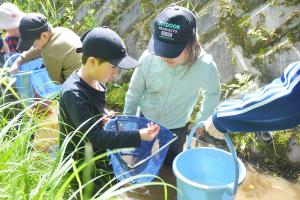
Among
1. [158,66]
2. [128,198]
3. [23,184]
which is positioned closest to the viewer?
[23,184]

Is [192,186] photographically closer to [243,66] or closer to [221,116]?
[221,116]

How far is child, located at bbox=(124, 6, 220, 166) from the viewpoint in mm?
2510

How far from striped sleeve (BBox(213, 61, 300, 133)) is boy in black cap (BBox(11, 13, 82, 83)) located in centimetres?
173

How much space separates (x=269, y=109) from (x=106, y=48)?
994mm

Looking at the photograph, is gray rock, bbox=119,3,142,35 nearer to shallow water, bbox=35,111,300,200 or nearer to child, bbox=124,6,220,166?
Answer: shallow water, bbox=35,111,300,200

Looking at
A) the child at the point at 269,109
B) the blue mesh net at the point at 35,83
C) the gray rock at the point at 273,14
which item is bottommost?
the blue mesh net at the point at 35,83

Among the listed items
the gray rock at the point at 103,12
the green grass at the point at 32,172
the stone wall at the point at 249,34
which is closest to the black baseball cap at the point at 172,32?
the green grass at the point at 32,172

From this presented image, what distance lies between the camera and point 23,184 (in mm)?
1719

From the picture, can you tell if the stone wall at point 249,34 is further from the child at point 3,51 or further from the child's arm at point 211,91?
the child at point 3,51

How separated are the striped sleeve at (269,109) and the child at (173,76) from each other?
2.49 feet

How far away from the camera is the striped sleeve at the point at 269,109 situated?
169cm

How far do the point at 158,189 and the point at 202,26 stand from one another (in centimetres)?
204

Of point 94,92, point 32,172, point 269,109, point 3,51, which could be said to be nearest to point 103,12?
point 3,51

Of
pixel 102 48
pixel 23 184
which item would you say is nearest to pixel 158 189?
pixel 102 48
